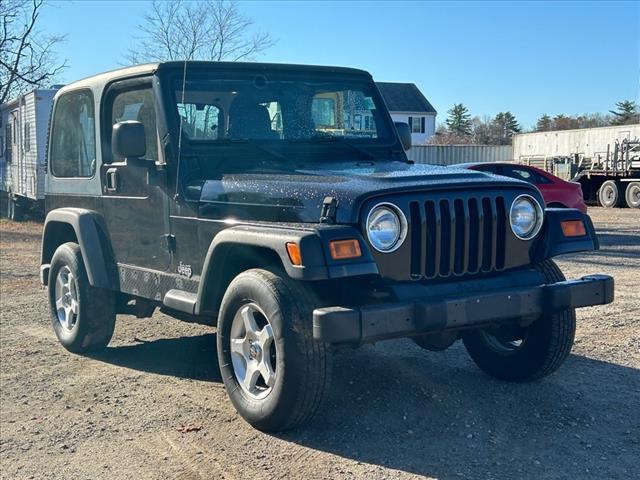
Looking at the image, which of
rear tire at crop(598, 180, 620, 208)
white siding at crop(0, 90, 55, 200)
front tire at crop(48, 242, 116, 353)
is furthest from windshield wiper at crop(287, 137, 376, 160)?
rear tire at crop(598, 180, 620, 208)

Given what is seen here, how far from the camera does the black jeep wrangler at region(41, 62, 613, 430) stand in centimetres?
409

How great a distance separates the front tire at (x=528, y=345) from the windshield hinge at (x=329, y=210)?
1.47 m

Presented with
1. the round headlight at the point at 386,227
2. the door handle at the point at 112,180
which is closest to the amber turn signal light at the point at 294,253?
the round headlight at the point at 386,227

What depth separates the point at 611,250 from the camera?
13.6 m

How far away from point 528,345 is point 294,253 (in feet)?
6.42

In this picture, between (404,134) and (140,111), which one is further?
(404,134)

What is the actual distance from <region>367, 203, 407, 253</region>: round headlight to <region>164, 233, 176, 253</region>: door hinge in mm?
1641

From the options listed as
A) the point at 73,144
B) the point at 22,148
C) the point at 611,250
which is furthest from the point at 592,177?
the point at 73,144

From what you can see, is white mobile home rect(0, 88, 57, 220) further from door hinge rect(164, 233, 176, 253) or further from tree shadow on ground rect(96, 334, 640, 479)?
tree shadow on ground rect(96, 334, 640, 479)

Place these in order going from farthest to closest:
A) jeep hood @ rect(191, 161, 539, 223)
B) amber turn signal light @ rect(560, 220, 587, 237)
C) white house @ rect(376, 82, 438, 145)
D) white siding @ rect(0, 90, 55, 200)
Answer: white house @ rect(376, 82, 438, 145) → white siding @ rect(0, 90, 55, 200) → amber turn signal light @ rect(560, 220, 587, 237) → jeep hood @ rect(191, 161, 539, 223)

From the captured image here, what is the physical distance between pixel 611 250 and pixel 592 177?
1550cm

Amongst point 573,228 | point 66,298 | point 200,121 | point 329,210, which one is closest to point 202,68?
point 200,121

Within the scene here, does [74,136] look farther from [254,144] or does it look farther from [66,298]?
[254,144]

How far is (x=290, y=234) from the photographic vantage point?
403 cm
